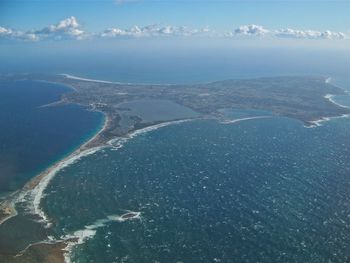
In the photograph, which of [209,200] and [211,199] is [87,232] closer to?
[209,200]

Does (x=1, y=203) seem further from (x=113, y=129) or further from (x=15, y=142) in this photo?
(x=113, y=129)

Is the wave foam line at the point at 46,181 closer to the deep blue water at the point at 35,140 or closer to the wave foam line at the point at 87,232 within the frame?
the deep blue water at the point at 35,140

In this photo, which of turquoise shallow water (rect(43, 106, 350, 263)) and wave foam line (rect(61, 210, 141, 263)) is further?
wave foam line (rect(61, 210, 141, 263))

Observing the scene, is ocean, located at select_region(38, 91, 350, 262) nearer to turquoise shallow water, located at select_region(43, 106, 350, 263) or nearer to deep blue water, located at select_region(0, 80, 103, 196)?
turquoise shallow water, located at select_region(43, 106, 350, 263)

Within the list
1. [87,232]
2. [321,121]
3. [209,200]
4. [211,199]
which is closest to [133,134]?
[211,199]

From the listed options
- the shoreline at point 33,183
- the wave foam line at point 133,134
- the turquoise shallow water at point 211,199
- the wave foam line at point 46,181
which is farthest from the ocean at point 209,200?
the shoreline at point 33,183

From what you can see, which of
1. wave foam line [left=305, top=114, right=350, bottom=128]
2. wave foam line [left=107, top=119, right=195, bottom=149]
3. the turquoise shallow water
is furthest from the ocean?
wave foam line [left=305, top=114, right=350, bottom=128]

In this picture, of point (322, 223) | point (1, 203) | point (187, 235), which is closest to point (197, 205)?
point (187, 235)
